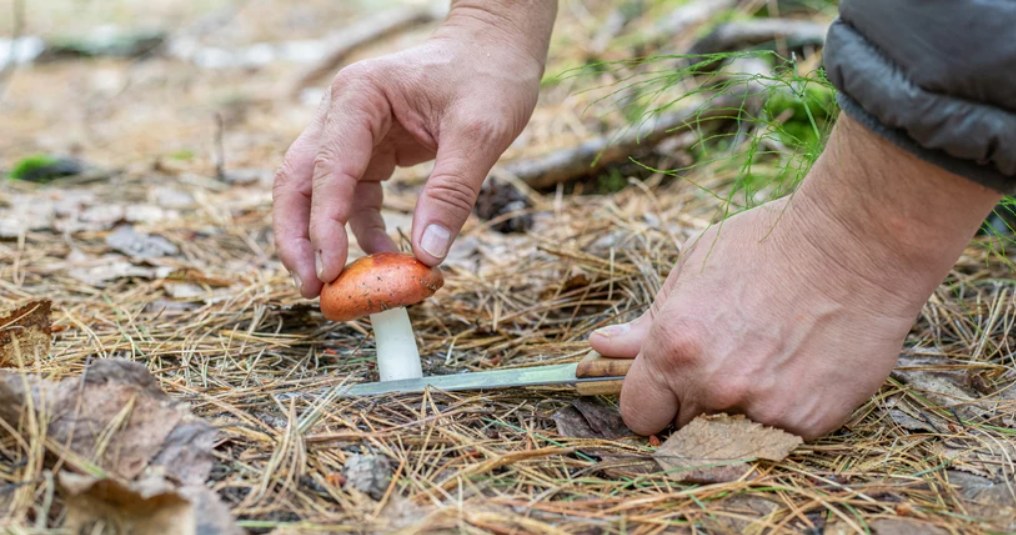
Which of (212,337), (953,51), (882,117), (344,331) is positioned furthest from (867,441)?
(212,337)

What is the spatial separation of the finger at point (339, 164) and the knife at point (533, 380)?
1.08 ft

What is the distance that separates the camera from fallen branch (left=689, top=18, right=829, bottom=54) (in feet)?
15.1

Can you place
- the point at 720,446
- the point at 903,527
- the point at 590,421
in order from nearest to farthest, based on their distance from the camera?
the point at 903,527 → the point at 720,446 → the point at 590,421

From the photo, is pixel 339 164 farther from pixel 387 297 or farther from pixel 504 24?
pixel 504 24

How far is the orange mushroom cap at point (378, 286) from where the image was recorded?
78.4 inches

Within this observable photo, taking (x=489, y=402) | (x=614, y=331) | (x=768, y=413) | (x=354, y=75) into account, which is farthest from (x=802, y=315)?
(x=354, y=75)

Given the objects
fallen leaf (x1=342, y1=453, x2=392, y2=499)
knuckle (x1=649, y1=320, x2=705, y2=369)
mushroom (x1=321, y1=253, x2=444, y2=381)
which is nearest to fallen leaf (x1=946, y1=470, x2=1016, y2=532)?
knuckle (x1=649, y1=320, x2=705, y2=369)

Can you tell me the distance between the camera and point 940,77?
1.40 meters

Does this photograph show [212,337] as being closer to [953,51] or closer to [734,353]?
[734,353]

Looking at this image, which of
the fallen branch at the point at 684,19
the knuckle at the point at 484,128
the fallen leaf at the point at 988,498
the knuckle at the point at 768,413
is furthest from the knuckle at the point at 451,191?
the fallen branch at the point at 684,19

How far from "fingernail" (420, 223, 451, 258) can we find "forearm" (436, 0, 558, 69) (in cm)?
61

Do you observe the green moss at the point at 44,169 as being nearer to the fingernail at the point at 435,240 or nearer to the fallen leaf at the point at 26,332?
the fallen leaf at the point at 26,332

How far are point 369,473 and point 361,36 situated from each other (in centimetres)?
700

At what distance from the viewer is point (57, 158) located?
14.1 feet
